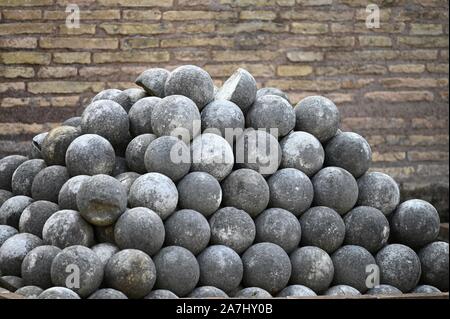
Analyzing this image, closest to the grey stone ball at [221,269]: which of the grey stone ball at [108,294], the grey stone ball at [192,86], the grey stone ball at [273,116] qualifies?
the grey stone ball at [108,294]

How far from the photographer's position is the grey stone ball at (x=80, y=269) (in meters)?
2.79

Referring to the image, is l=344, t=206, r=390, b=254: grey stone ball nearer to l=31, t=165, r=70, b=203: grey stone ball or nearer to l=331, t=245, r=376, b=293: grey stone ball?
l=331, t=245, r=376, b=293: grey stone ball

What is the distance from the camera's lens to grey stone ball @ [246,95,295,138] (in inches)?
136

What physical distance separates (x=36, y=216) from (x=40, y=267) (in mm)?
350

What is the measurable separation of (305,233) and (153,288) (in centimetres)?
73

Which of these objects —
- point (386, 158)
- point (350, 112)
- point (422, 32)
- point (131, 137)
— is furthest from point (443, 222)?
point (131, 137)

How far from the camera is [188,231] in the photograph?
9.91 feet

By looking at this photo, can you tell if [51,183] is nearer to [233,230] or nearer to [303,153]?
[233,230]

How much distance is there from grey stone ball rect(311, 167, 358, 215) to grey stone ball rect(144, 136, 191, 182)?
61 cm

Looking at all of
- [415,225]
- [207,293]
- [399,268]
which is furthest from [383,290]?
[207,293]

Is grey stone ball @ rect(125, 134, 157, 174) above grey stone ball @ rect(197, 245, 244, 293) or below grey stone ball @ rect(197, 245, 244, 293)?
above

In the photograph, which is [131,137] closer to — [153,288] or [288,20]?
[153,288]

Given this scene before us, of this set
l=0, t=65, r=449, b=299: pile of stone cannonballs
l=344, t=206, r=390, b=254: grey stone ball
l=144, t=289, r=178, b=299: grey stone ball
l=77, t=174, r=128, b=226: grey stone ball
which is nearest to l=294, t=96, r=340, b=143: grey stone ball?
l=0, t=65, r=449, b=299: pile of stone cannonballs

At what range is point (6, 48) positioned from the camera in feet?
17.4
